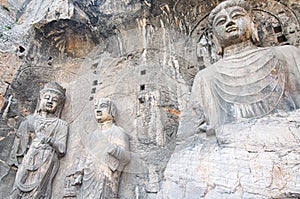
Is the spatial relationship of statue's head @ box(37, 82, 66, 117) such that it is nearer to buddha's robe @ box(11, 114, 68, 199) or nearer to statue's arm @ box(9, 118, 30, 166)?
buddha's robe @ box(11, 114, 68, 199)

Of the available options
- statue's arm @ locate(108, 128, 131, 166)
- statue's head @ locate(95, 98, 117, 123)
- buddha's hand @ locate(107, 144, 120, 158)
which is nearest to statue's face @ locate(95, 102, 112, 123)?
A: statue's head @ locate(95, 98, 117, 123)

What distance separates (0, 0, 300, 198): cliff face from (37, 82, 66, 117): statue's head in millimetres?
151

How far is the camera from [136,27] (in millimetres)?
4863

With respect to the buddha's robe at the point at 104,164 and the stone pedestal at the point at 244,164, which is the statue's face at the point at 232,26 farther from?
the buddha's robe at the point at 104,164

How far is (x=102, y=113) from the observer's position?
397 cm

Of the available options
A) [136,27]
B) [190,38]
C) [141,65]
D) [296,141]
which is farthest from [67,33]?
[296,141]

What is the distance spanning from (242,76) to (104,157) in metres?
1.69

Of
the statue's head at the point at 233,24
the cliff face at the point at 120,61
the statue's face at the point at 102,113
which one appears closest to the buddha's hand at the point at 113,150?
the cliff face at the point at 120,61

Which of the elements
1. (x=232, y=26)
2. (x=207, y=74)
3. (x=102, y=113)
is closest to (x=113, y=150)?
(x=102, y=113)

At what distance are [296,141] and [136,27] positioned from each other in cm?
313

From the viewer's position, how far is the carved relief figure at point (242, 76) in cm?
288

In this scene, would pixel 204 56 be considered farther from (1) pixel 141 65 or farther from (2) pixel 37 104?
(2) pixel 37 104

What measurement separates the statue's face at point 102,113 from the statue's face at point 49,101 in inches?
32.8

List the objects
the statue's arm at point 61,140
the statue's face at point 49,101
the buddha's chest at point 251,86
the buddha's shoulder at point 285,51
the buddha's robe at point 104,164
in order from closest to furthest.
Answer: the buddha's chest at point 251,86 < the buddha's shoulder at point 285,51 < the buddha's robe at point 104,164 < the statue's arm at point 61,140 < the statue's face at point 49,101
